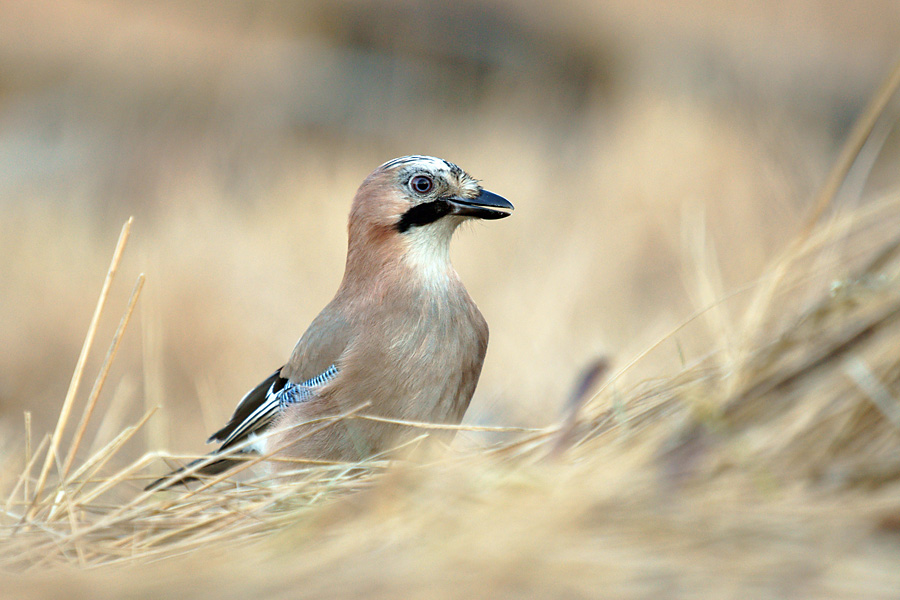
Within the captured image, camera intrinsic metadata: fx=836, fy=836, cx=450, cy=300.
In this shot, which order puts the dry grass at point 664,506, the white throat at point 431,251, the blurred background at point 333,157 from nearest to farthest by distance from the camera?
the dry grass at point 664,506
the white throat at point 431,251
the blurred background at point 333,157

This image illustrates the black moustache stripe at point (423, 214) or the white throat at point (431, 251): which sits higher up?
the black moustache stripe at point (423, 214)

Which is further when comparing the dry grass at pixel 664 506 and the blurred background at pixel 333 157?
the blurred background at pixel 333 157

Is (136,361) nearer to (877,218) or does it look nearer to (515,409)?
(515,409)

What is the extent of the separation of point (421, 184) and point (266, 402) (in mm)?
966

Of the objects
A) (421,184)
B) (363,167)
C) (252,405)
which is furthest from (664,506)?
(363,167)

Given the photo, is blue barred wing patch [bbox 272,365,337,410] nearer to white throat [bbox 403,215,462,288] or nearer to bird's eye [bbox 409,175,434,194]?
white throat [bbox 403,215,462,288]

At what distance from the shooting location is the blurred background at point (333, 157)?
6547 mm

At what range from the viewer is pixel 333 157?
7664 mm

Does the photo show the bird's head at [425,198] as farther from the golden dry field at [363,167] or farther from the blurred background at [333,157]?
the blurred background at [333,157]

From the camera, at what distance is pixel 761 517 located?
109cm

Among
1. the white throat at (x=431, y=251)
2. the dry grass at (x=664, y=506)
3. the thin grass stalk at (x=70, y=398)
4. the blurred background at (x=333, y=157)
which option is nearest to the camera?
the dry grass at (x=664, y=506)

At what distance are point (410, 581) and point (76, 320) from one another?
6269 millimetres

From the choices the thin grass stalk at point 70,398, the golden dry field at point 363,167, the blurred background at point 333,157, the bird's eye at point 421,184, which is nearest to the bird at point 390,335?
the bird's eye at point 421,184

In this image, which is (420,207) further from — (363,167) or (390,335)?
(363,167)
